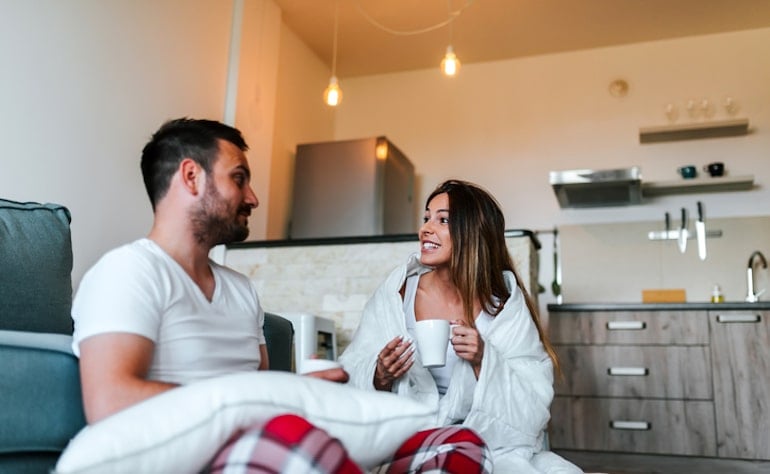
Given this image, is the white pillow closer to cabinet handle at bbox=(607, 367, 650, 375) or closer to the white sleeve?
the white sleeve

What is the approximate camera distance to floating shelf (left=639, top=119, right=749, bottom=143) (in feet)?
13.3

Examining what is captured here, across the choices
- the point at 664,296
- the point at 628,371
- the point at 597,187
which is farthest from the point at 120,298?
the point at 664,296

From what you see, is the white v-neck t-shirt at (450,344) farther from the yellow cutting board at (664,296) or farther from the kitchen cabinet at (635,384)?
the yellow cutting board at (664,296)

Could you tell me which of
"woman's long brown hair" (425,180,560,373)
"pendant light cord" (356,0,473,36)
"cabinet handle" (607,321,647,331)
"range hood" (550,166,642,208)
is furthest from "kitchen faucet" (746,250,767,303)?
"woman's long brown hair" (425,180,560,373)

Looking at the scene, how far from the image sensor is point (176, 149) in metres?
1.20

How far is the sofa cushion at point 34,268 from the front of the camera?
1.33m

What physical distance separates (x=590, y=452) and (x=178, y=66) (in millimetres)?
2762

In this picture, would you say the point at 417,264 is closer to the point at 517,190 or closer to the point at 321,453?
the point at 321,453

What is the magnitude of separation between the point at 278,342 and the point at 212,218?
0.61 meters

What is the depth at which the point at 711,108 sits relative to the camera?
4270mm

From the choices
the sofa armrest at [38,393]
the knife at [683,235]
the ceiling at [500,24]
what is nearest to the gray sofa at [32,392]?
the sofa armrest at [38,393]

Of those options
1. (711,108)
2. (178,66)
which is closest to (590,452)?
(711,108)

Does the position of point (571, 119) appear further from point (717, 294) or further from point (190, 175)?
point (190, 175)

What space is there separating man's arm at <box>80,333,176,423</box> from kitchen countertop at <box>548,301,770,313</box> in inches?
106
